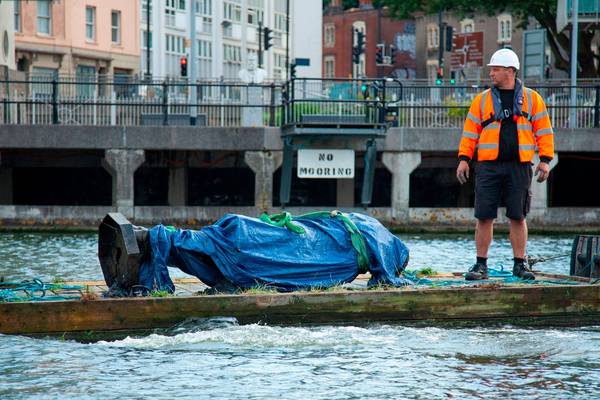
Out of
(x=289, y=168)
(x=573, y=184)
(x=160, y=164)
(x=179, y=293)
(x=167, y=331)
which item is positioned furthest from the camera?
(x=573, y=184)

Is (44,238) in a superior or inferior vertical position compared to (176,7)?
inferior

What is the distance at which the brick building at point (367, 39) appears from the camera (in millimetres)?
100625

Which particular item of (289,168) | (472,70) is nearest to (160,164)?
(289,168)

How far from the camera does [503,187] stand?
15195 millimetres

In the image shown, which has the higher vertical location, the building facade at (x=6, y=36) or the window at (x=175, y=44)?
the window at (x=175, y=44)

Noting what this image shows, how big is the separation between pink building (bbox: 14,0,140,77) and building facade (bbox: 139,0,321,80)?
8.89ft

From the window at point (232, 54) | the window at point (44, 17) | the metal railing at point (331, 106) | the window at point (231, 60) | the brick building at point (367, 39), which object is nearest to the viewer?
the metal railing at point (331, 106)

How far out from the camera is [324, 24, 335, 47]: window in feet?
359

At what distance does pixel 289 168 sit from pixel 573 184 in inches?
425

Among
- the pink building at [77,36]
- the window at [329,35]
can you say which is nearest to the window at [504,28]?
the pink building at [77,36]

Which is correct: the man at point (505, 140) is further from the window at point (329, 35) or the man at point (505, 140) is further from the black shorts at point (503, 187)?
the window at point (329, 35)

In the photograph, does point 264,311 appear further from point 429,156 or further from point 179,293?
point 429,156

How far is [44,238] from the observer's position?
3077 centimetres

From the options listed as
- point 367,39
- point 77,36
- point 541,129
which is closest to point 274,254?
point 541,129
